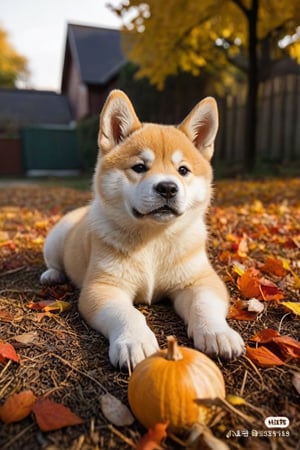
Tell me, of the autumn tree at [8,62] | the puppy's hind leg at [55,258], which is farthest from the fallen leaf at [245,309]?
the autumn tree at [8,62]

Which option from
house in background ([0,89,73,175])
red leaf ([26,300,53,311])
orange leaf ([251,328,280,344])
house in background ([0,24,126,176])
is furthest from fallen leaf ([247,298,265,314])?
house in background ([0,89,73,175])

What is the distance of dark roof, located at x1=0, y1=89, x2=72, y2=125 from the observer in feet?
83.1

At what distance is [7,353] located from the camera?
1608mm

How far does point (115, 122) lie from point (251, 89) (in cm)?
767

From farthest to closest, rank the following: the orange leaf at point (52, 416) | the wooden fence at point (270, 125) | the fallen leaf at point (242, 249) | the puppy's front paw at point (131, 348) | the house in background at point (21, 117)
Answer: the house in background at point (21, 117) < the wooden fence at point (270, 125) < the fallen leaf at point (242, 249) < the puppy's front paw at point (131, 348) < the orange leaf at point (52, 416)

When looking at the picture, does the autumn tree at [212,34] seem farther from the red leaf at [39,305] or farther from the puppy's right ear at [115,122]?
the red leaf at [39,305]

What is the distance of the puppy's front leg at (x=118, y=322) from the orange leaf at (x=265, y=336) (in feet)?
1.66

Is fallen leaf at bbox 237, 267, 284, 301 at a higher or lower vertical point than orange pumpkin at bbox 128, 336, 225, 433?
lower

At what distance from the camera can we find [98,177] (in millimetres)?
2297

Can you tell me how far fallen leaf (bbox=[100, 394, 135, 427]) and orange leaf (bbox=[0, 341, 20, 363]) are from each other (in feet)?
1.57

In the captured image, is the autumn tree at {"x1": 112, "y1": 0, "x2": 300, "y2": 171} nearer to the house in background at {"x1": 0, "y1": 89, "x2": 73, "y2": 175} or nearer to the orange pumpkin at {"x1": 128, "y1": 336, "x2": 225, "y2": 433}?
the orange pumpkin at {"x1": 128, "y1": 336, "x2": 225, "y2": 433}

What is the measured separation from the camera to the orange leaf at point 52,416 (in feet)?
3.98

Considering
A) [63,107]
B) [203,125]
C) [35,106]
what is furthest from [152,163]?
[35,106]

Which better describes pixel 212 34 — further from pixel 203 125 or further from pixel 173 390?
pixel 173 390
